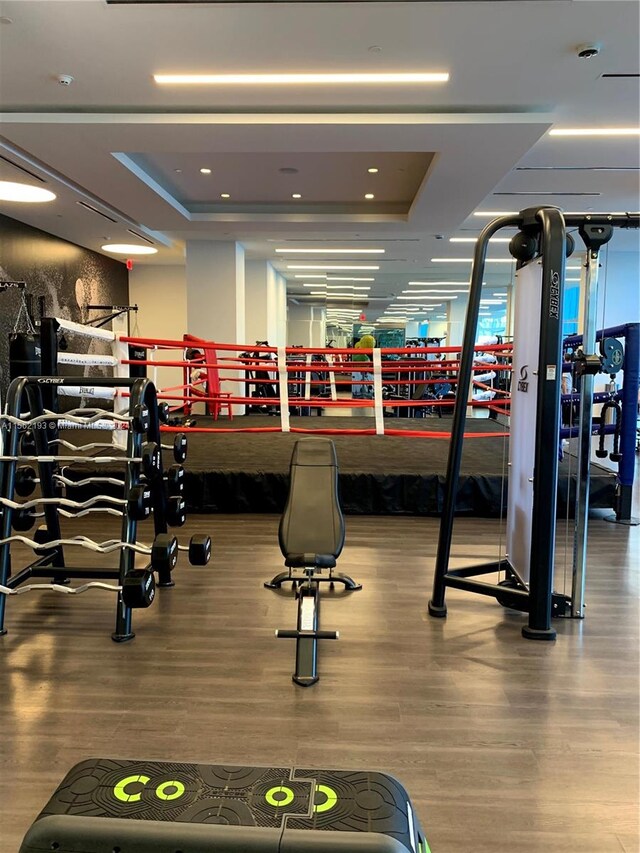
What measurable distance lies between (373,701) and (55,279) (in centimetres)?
1026

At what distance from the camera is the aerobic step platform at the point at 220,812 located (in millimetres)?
895

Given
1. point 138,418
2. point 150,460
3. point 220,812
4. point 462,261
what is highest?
point 462,261

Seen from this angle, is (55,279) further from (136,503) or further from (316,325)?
(316,325)

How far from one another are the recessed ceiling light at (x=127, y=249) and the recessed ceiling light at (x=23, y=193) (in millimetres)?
3402

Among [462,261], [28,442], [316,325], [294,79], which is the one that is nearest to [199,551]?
[28,442]

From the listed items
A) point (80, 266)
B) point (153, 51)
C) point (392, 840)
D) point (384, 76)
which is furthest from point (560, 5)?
point (80, 266)

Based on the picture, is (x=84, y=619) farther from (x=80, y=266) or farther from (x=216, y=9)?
(x=80, y=266)

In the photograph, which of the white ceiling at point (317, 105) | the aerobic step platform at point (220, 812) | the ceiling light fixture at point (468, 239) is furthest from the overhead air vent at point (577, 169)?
the aerobic step platform at point (220, 812)

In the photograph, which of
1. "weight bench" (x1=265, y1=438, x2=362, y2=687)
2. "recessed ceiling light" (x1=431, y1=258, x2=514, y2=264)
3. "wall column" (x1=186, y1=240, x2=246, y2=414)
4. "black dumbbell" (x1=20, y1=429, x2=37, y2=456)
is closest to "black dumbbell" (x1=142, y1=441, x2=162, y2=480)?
"weight bench" (x1=265, y1=438, x2=362, y2=687)

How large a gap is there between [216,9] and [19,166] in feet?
12.6

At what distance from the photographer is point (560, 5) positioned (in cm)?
339

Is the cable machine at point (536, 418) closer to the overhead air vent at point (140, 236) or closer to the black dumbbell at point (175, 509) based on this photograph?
the black dumbbell at point (175, 509)

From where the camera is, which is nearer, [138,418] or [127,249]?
[138,418]

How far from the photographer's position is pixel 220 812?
98 centimetres
